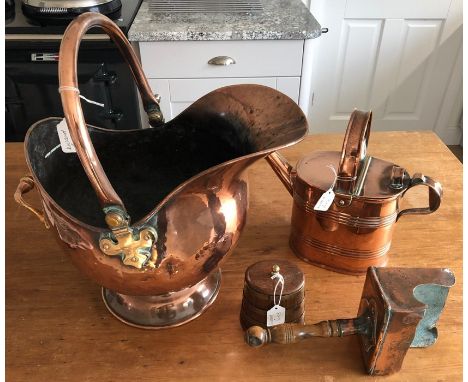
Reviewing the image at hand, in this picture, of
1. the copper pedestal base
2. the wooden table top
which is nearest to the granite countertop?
the wooden table top

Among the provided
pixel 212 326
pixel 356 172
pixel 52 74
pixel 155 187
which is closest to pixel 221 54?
pixel 52 74

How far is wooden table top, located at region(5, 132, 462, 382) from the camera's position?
0.60 m

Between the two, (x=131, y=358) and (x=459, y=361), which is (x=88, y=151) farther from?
(x=459, y=361)

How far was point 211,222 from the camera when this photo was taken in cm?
58

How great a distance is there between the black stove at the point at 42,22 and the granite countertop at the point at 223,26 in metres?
0.04

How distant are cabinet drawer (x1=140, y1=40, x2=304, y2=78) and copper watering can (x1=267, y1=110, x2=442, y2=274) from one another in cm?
83

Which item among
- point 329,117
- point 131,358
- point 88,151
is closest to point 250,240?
point 131,358

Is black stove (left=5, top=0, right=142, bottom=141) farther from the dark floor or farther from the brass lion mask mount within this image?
the dark floor

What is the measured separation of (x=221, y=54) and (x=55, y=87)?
1.89 feet

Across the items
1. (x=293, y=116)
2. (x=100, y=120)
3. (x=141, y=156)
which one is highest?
(x=293, y=116)

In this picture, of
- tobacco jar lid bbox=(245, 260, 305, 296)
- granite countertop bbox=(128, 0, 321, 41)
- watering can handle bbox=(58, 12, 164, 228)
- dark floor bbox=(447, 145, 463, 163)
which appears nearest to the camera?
watering can handle bbox=(58, 12, 164, 228)

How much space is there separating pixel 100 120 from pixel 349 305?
3.88 feet

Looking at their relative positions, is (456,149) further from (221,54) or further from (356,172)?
(356,172)

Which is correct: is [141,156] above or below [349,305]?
above
